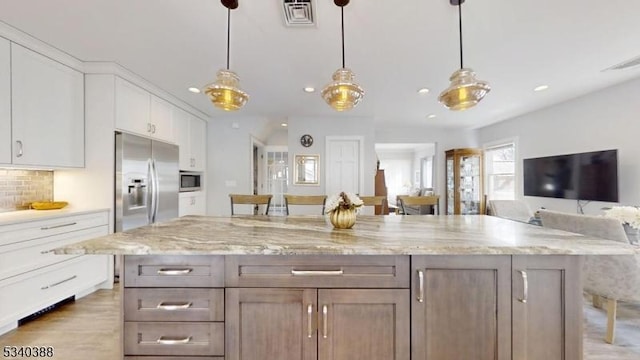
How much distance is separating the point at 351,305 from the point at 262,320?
1.41 ft

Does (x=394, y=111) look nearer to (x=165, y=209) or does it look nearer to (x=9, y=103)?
(x=165, y=209)

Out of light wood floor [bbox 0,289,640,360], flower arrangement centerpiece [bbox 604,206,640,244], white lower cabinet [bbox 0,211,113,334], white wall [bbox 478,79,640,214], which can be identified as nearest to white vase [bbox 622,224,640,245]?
flower arrangement centerpiece [bbox 604,206,640,244]

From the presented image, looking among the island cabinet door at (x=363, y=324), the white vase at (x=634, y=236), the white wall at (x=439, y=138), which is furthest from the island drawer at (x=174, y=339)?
the white wall at (x=439, y=138)

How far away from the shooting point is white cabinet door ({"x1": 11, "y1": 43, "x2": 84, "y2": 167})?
89.8 inches

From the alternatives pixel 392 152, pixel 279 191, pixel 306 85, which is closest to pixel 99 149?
pixel 306 85

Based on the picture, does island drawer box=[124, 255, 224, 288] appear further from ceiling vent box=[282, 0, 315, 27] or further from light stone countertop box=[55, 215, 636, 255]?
ceiling vent box=[282, 0, 315, 27]

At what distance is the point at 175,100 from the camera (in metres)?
4.00

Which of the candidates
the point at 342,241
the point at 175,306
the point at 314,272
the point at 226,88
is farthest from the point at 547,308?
the point at 226,88

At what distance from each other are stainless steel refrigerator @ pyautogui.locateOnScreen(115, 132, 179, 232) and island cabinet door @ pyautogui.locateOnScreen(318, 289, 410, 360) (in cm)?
280

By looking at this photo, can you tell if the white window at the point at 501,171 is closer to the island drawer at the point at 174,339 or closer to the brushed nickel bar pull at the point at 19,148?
the island drawer at the point at 174,339

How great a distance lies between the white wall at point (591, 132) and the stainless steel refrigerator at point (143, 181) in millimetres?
5436

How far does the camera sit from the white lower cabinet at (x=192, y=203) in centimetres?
436

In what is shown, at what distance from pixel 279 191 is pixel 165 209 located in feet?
9.15

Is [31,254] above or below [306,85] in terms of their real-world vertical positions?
below
